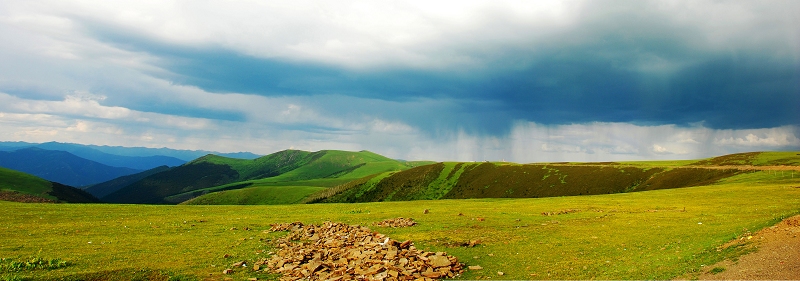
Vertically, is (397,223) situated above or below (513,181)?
above

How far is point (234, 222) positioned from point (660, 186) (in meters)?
117

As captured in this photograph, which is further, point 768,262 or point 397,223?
point 397,223

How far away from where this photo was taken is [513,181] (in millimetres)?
154750

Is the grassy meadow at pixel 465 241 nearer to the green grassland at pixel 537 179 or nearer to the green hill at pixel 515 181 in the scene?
the green grassland at pixel 537 179

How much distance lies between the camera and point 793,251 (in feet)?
59.2

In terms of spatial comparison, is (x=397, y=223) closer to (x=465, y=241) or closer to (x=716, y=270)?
(x=465, y=241)

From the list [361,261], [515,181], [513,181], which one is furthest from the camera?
[513,181]

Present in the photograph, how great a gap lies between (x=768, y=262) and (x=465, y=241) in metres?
15.8

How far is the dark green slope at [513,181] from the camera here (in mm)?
115625

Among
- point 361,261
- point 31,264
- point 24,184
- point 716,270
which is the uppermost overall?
point 716,270

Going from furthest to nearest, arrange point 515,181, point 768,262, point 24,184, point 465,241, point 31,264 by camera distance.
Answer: point 24,184 → point 515,181 → point 465,241 → point 31,264 → point 768,262

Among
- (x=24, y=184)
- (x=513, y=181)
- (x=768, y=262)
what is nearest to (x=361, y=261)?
(x=768, y=262)

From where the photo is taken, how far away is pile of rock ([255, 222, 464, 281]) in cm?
1806

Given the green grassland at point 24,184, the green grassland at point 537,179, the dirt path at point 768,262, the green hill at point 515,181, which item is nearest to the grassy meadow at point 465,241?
the dirt path at point 768,262
